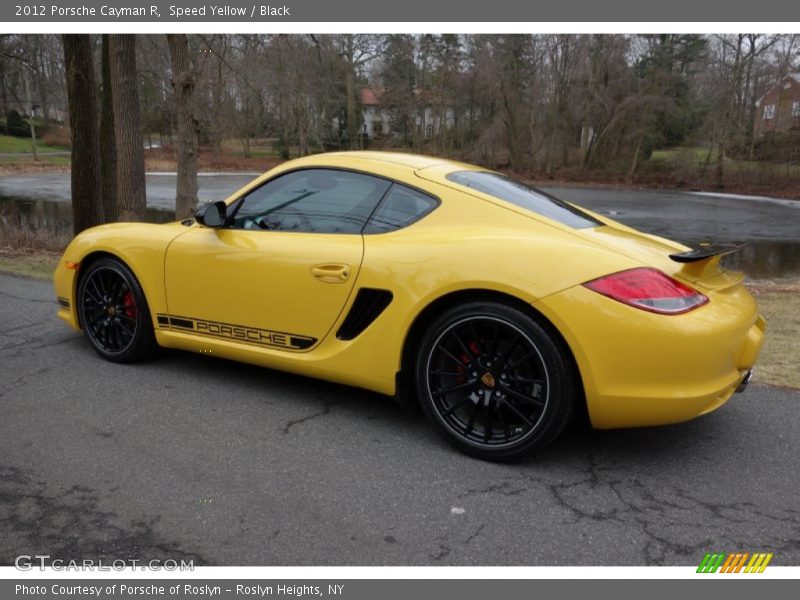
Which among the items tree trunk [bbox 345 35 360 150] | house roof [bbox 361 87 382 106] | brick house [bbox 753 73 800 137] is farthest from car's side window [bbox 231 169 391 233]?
house roof [bbox 361 87 382 106]

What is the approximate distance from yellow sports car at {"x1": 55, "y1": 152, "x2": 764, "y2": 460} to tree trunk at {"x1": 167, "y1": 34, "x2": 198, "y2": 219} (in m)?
5.86

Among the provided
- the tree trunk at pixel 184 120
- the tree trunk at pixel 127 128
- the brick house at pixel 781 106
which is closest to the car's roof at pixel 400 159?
the tree trunk at pixel 184 120

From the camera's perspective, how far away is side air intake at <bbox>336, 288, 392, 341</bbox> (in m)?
3.26

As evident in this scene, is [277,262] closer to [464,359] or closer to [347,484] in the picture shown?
[464,359]

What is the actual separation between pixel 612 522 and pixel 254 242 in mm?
2380

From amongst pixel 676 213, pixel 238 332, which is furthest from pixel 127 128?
pixel 676 213

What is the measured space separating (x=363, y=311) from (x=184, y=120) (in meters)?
7.39

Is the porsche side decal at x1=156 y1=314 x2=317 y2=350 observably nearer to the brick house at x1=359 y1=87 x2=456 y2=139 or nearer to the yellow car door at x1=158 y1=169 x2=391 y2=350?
the yellow car door at x1=158 y1=169 x2=391 y2=350

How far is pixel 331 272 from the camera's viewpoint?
3.37 meters

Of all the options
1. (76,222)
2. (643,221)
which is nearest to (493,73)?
(643,221)

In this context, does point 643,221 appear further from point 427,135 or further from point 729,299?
point 427,135

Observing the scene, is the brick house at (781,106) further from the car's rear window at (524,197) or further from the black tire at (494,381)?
the black tire at (494,381)

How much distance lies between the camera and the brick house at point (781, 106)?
33875 mm

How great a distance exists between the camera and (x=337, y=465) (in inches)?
119
